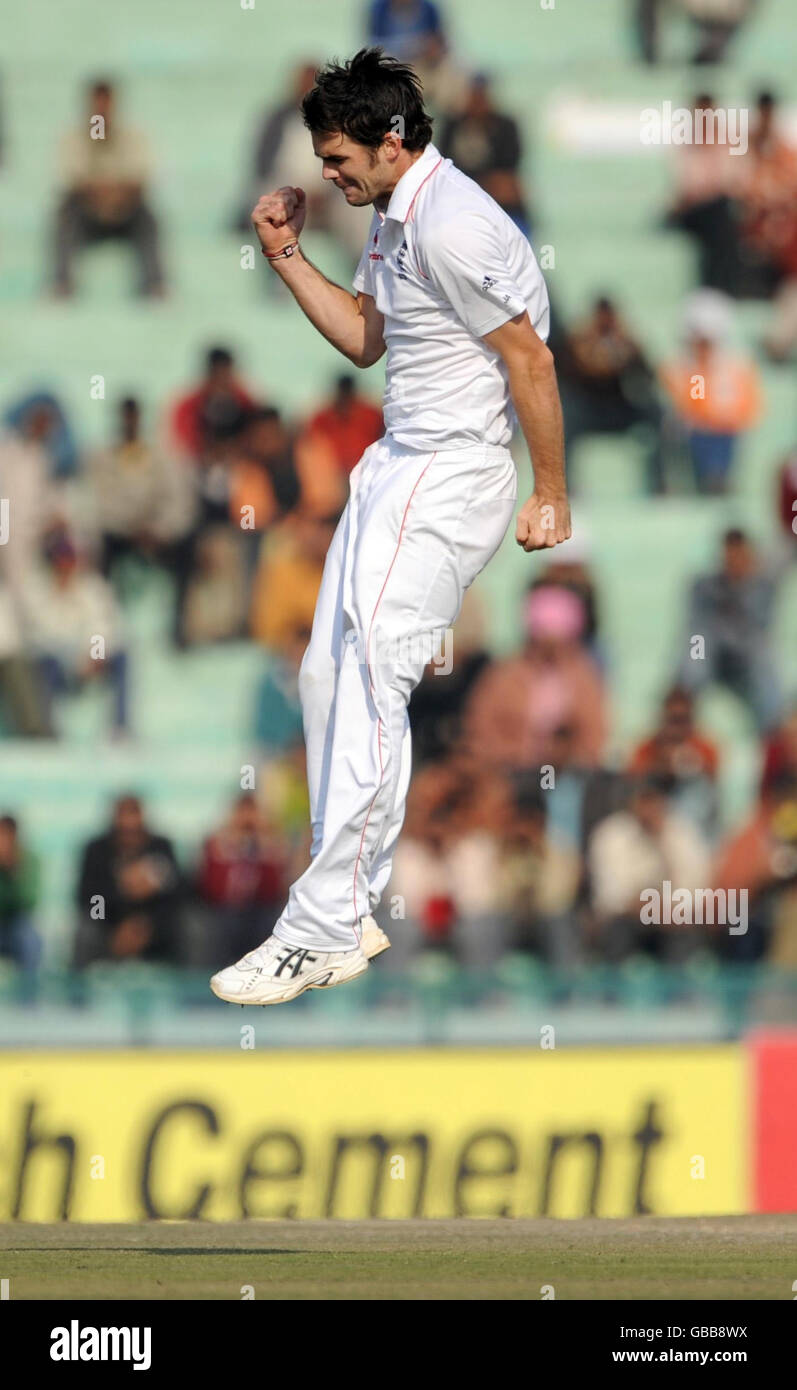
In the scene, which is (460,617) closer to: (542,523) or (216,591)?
(216,591)

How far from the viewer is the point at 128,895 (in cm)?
1272

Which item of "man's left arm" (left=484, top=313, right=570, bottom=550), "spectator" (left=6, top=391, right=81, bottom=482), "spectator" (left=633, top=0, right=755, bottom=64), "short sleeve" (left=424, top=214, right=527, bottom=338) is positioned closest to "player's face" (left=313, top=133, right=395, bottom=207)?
"short sleeve" (left=424, top=214, right=527, bottom=338)

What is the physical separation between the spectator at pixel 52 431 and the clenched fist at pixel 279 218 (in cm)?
742

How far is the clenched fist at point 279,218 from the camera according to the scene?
7477 mm

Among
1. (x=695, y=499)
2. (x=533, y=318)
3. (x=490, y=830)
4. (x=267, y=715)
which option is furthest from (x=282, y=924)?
(x=695, y=499)

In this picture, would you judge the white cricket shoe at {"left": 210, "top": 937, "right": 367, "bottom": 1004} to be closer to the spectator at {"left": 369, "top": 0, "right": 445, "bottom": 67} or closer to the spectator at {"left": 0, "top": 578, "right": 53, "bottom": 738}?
the spectator at {"left": 0, "top": 578, "right": 53, "bottom": 738}

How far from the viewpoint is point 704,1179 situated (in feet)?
37.1

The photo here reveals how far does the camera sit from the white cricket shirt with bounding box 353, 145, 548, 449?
703 cm

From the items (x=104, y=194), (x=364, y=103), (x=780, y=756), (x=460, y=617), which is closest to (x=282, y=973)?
(x=364, y=103)

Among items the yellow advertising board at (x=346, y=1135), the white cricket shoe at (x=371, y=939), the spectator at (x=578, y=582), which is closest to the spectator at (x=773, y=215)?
the spectator at (x=578, y=582)

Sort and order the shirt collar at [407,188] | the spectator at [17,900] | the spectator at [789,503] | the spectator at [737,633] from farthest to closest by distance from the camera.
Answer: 1. the spectator at [789,503]
2. the spectator at [737,633]
3. the spectator at [17,900]
4. the shirt collar at [407,188]

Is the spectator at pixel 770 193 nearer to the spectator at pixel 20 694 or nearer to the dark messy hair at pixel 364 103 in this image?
the spectator at pixel 20 694

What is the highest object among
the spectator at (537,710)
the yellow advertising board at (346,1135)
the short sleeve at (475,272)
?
the short sleeve at (475,272)

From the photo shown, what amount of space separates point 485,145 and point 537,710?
442 cm
